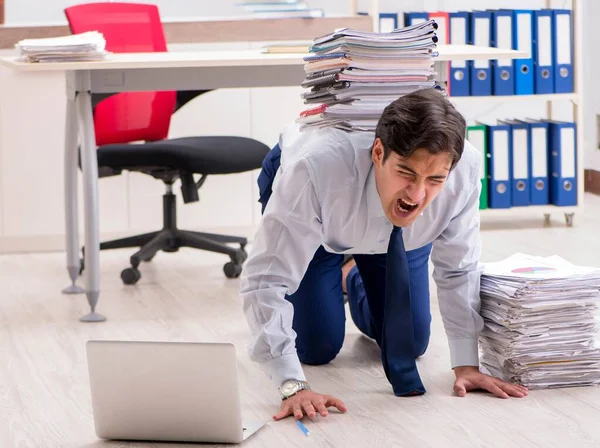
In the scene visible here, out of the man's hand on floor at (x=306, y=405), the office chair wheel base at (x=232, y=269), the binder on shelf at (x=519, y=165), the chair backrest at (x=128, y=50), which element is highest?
the chair backrest at (x=128, y=50)

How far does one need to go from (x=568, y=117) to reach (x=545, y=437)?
3.42 meters

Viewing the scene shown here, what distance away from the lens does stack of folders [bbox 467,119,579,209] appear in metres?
4.37

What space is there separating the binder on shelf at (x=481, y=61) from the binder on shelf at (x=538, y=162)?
24cm

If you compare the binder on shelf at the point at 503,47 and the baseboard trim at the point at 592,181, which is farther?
the baseboard trim at the point at 592,181

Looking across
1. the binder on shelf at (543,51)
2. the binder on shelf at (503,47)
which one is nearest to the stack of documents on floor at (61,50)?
the binder on shelf at (503,47)

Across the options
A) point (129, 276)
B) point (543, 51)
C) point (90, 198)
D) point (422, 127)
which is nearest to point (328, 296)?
point (422, 127)

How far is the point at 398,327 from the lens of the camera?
216 centimetres

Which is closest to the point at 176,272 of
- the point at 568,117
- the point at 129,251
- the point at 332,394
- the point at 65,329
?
the point at 129,251

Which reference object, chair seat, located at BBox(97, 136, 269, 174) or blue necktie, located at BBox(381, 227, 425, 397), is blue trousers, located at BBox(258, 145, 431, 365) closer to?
blue necktie, located at BBox(381, 227, 425, 397)

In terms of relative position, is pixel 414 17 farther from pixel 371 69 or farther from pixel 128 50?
pixel 371 69

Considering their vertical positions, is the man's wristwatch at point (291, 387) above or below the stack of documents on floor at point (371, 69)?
below

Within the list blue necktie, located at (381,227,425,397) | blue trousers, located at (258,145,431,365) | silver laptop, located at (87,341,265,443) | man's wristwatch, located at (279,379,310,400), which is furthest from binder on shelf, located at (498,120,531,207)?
silver laptop, located at (87,341,265,443)

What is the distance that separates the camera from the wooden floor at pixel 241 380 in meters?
1.97

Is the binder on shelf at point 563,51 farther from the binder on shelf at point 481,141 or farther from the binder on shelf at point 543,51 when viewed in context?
the binder on shelf at point 481,141
